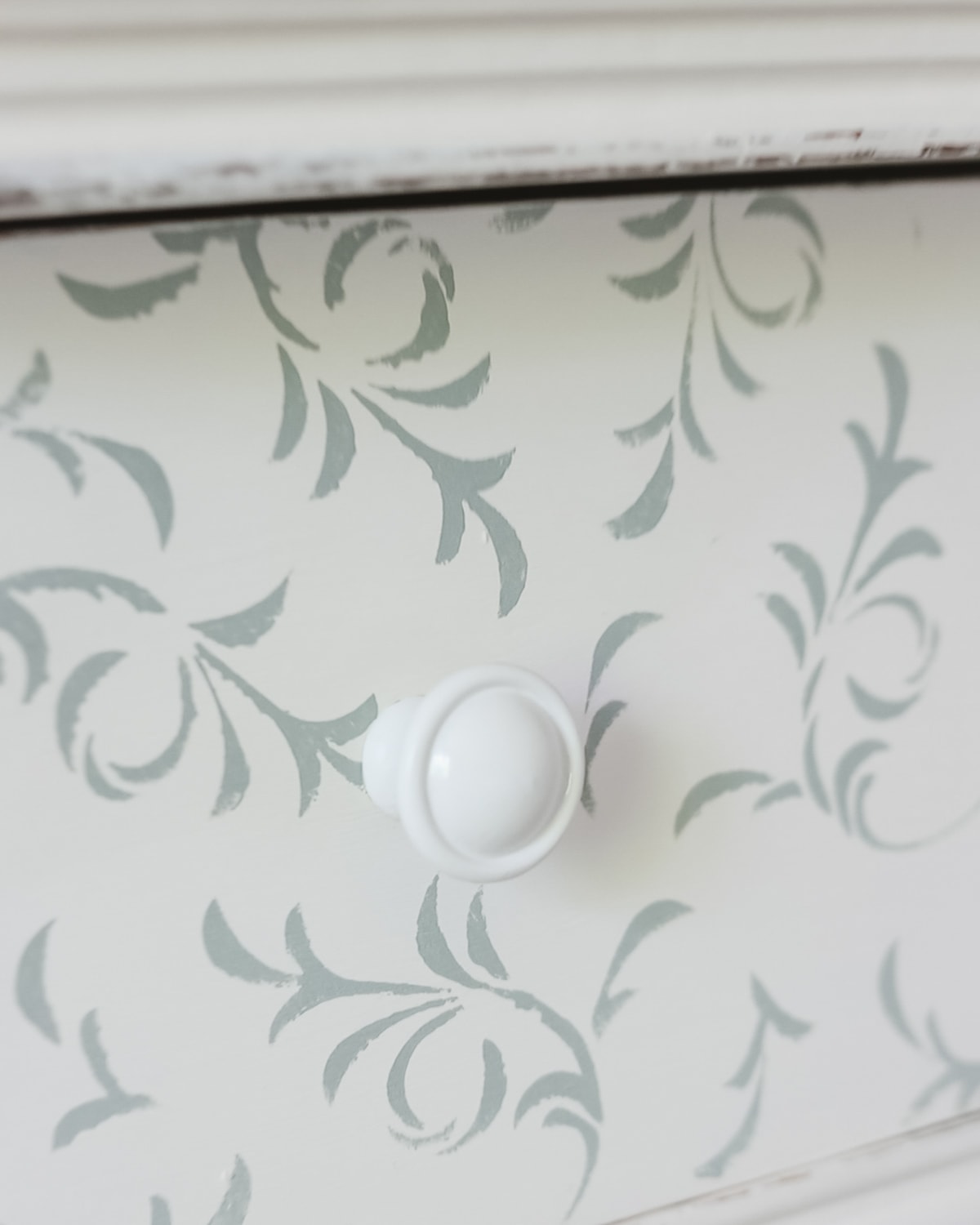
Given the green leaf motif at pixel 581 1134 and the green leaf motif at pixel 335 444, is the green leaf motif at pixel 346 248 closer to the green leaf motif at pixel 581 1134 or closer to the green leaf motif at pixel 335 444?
the green leaf motif at pixel 335 444

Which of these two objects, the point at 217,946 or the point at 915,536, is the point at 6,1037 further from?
the point at 915,536

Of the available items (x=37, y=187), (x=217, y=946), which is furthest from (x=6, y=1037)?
(x=37, y=187)

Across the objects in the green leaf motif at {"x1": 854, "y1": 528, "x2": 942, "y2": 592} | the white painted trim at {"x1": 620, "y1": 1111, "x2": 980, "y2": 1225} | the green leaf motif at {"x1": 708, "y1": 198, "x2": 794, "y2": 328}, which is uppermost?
the green leaf motif at {"x1": 708, "y1": 198, "x2": 794, "y2": 328}

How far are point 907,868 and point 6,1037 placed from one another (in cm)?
21

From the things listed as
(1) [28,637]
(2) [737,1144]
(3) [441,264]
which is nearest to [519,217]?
(3) [441,264]

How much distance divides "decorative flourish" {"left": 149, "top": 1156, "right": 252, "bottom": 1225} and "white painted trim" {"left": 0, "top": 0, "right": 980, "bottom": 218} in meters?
0.19

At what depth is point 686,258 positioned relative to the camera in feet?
0.66

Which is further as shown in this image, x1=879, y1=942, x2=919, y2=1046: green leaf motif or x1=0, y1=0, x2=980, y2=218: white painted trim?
x1=879, y1=942, x2=919, y2=1046: green leaf motif

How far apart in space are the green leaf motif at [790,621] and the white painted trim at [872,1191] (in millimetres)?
146

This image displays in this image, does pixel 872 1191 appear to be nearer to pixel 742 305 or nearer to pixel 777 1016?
pixel 777 1016

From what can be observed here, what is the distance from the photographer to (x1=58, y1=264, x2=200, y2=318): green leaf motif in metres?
0.17

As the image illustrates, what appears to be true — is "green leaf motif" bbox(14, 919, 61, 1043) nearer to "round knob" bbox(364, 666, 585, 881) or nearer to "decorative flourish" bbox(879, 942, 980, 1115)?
"round knob" bbox(364, 666, 585, 881)

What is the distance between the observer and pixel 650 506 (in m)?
0.21

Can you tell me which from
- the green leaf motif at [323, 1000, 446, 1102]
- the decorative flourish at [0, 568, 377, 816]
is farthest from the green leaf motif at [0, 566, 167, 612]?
the green leaf motif at [323, 1000, 446, 1102]
